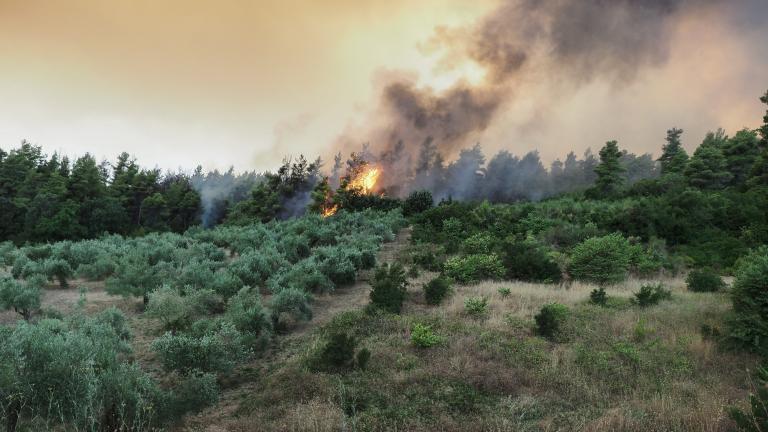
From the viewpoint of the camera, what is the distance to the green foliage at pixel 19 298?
12.5 m

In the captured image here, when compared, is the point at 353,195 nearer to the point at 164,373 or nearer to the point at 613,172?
the point at 613,172

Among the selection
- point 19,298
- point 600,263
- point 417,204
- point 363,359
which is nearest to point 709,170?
point 417,204

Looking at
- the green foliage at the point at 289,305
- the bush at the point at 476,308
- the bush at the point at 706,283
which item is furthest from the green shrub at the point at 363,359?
the bush at the point at 706,283

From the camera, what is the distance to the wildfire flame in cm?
5725

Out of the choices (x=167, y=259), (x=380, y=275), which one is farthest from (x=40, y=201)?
(x=380, y=275)

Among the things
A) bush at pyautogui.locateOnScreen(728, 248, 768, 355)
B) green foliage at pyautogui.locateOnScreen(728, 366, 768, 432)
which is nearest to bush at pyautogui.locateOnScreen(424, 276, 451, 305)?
bush at pyautogui.locateOnScreen(728, 248, 768, 355)

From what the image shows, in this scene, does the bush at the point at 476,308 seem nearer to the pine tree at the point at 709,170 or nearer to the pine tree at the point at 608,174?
the pine tree at the point at 608,174

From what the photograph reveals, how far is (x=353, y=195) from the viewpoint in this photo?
4981 cm

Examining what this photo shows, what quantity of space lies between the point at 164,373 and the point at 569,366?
350 inches

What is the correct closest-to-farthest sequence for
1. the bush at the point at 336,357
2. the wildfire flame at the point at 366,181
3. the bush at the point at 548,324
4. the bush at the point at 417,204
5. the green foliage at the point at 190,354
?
1. the green foliage at the point at 190,354
2. the bush at the point at 336,357
3. the bush at the point at 548,324
4. the bush at the point at 417,204
5. the wildfire flame at the point at 366,181

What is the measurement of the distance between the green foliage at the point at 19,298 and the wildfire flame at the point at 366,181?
4321cm

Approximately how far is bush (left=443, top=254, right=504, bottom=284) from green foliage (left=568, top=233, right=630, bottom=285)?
3.58 meters

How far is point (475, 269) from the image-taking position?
19.0m

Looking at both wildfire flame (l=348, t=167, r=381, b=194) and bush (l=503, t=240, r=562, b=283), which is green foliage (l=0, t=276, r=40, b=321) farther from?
wildfire flame (l=348, t=167, r=381, b=194)
